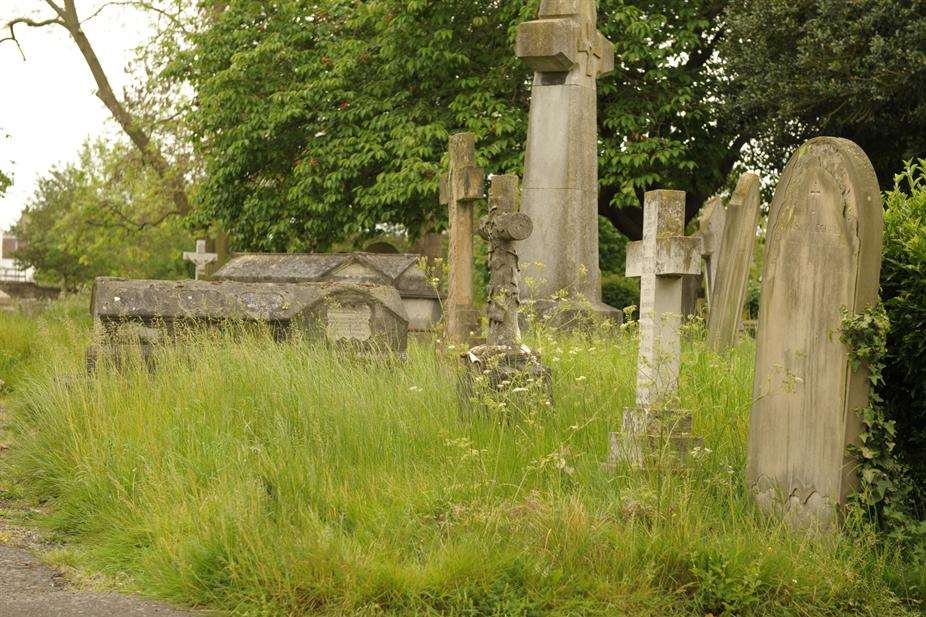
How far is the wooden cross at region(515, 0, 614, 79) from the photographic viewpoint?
1155cm

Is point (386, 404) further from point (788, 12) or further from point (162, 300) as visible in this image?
point (788, 12)

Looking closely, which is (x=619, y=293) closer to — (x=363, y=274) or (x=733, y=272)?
(x=363, y=274)

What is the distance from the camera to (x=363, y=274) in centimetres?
1549

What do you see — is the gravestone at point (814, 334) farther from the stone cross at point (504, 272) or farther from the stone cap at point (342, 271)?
the stone cap at point (342, 271)

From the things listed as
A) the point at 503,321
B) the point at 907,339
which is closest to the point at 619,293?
the point at 503,321

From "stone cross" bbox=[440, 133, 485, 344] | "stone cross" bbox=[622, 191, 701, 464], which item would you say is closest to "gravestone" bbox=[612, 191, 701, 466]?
"stone cross" bbox=[622, 191, 701, 464]

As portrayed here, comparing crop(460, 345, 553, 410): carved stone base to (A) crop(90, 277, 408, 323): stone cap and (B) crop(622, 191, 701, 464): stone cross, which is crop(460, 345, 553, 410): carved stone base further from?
(A) crop(90, 277, 408, 323): stone cap

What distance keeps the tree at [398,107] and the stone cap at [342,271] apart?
7.94 ft

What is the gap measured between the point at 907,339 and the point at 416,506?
2323 mm

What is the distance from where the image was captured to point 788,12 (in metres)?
16.8

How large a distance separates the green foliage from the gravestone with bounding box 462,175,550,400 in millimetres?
17947

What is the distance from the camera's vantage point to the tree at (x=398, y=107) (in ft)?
59.3

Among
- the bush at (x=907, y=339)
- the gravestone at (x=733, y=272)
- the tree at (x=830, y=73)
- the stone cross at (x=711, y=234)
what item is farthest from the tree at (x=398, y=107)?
the bush at (x=907, y=339)

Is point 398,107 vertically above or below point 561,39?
above
